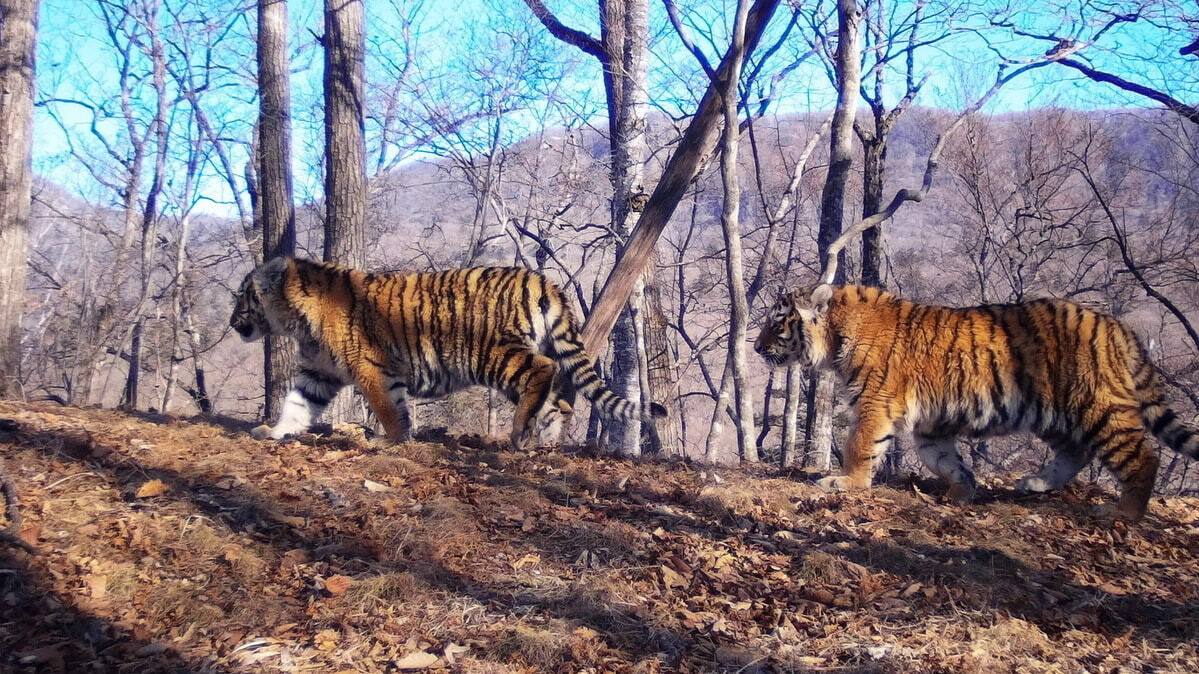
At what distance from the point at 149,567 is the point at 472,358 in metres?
3.53

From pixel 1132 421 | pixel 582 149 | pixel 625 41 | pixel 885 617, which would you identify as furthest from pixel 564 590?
pixel 582 149

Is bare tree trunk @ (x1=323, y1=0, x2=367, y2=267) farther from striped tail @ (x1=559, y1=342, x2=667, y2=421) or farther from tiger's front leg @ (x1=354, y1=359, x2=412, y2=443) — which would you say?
striped tail @ (x1=559, y1=342, x2=667, y2=421)

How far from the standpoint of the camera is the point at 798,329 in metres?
6.65

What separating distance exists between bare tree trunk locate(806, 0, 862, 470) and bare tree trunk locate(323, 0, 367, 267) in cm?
512

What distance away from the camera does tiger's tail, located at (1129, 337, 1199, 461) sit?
534 cm

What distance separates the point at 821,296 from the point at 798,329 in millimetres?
360

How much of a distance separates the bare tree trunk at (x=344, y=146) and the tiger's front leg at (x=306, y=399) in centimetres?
202

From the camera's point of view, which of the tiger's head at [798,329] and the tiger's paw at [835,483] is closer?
the tiger's paw at [835,483]

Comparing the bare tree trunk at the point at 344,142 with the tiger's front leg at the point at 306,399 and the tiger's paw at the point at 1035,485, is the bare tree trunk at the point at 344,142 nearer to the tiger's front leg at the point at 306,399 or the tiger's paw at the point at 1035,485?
the tiger's front leg at the point at 306,399

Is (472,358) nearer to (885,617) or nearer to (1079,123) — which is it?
(885,617)

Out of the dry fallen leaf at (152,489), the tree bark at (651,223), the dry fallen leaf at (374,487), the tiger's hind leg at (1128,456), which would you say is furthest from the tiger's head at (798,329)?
the dry fallen leaf at (152,489)

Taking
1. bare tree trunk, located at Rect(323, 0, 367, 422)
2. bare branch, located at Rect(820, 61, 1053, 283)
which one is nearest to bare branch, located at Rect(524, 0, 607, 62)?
bare tree trunk, located at Rect(323, 0, 367, 422)

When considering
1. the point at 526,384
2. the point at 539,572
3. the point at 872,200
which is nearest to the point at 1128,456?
the point at 539,572

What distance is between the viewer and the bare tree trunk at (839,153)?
827cm
